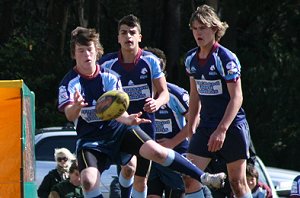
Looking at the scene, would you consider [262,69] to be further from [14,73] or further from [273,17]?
[14,73]

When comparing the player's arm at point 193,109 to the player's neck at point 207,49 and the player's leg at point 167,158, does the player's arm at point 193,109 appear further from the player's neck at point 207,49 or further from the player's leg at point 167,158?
the player's leg at point 167,158

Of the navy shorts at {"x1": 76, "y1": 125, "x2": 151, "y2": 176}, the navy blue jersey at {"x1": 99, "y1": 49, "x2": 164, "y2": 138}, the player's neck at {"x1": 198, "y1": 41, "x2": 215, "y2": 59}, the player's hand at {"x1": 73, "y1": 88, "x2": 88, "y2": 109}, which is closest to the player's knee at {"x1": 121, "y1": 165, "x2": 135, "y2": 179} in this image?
the navy shorts at {"x1": 76, "y1": 125, "x2": 151, "y2": 176}

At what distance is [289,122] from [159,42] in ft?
13.5

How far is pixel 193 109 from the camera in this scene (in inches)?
396

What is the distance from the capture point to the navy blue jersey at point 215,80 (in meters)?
9.53

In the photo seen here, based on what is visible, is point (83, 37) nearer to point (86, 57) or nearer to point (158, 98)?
point (86, 57)

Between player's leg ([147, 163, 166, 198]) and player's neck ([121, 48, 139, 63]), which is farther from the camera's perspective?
player's leg ([147, 163, 166, 198])

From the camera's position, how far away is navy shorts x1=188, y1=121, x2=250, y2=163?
9.59 metres

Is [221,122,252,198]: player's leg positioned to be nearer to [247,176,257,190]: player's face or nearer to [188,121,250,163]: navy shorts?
[188,121,250,163]: navy shorts

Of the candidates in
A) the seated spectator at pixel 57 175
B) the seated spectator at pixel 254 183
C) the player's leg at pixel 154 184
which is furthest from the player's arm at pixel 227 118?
the seated spectator at pixel 57 175

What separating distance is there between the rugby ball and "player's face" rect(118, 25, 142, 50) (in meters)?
1.32

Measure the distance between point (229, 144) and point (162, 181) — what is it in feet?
6.48

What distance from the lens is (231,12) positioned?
2195 centimetres

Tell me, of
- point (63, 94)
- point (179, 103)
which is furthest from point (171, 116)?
point (63, 94)
